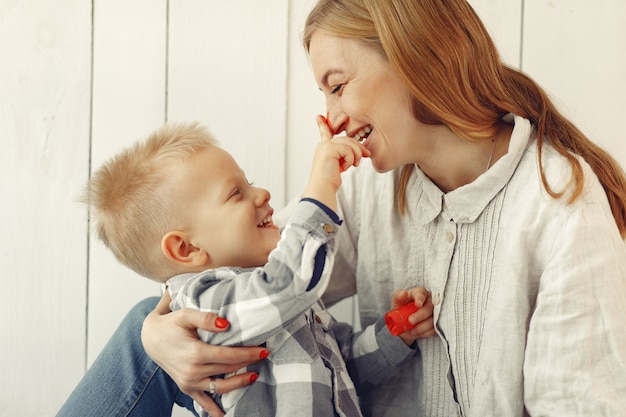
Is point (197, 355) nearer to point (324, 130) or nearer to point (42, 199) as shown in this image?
point (324, 130)

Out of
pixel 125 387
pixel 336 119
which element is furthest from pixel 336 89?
pixel 125 387

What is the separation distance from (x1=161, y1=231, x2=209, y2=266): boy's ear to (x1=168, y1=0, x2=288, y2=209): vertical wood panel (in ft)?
1.43

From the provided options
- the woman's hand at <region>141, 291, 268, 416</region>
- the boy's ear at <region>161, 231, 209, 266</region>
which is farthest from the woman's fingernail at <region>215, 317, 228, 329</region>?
the boy's ear at <region>161, 231, 209, 266</region>

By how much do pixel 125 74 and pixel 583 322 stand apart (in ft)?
3.40

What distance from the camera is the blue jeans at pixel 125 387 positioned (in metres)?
1.21

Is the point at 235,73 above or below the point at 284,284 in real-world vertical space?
above

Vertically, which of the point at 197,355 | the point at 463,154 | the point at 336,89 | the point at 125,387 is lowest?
the point at 125,387

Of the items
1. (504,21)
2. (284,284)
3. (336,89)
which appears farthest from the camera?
(504,21)

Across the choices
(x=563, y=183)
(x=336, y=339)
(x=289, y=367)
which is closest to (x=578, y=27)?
(x=563, y=183)

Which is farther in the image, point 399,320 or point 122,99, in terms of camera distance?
point 122,99

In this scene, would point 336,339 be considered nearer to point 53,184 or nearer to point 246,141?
point 246,141

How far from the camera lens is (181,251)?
112 centimetres

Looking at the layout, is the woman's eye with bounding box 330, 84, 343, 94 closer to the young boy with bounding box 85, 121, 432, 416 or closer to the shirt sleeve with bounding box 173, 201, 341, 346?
the young boy with bounding box 85, 121, 432, 416

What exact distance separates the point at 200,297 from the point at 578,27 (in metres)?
0.99
